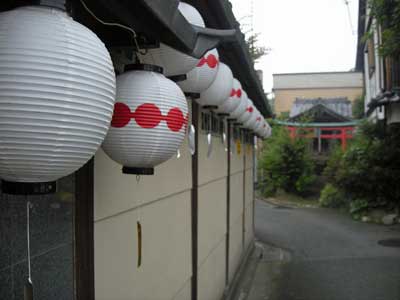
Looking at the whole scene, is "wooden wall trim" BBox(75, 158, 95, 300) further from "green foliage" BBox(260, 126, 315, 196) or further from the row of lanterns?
"green foliage" BBox(260, 126, 315, 196)

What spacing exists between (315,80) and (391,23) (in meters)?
33.9

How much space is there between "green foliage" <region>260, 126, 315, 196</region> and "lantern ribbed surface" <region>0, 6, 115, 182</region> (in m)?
23.7

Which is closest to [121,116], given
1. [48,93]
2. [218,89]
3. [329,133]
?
[48,93]

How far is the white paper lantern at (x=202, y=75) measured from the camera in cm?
307

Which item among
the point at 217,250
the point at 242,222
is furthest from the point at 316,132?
the point at 217,250

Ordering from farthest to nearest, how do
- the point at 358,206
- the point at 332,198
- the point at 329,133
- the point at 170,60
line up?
the point at 329,133, the point at 332,198, the point at 358,206, the point at 170,60

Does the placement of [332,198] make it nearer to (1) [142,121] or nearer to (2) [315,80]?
(1) [142,121]

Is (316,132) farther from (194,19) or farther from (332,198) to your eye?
(194,19)

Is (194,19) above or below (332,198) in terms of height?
above

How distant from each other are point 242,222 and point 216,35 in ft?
27.7

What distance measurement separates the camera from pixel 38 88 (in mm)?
1273

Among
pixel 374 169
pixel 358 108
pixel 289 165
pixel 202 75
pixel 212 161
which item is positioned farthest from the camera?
pixel 358 108

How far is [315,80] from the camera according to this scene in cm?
4306

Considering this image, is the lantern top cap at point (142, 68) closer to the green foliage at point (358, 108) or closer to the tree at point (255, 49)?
the tree at point (255, 49)
